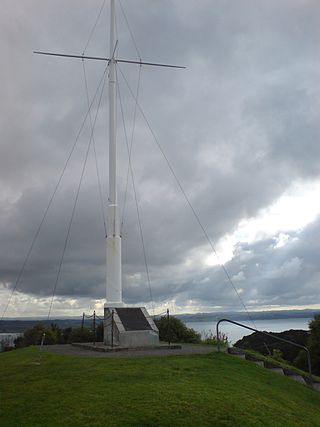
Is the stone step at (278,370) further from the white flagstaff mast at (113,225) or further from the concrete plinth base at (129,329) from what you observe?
the white flagstaff mast at (113,225)

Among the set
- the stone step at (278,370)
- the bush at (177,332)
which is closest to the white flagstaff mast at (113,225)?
the bush at (177,332)

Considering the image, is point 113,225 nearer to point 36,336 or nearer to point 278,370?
point 278,370

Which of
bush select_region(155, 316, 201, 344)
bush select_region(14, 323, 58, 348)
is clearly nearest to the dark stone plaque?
bush select_region(155, 316, 201, 344)

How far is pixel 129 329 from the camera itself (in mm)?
16953

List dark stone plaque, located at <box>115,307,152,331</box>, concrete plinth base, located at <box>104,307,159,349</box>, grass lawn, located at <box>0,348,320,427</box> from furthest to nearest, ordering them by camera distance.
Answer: dark stone plaque, located at <box>115,307,152,331</box> < concrete plinth base, located at <box>104,307,159,349</box> < grass lawn, located at <box>0,348,320,427</box>

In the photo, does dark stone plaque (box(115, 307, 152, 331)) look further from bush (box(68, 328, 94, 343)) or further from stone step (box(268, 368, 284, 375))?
stone step (box(268, 368, 284, 375))

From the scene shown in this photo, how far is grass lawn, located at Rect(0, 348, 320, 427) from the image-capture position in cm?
773

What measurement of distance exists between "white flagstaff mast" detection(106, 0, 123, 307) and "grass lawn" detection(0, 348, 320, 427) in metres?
5.98

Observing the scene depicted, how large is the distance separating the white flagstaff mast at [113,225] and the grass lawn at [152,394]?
5.98m

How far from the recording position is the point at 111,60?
2103cm

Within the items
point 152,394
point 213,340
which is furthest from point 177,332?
point 152,394

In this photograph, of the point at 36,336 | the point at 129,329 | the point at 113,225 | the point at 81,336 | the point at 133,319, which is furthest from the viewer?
the point at 36,336

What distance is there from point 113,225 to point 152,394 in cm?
1115

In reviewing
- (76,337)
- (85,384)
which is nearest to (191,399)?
(85,384)
